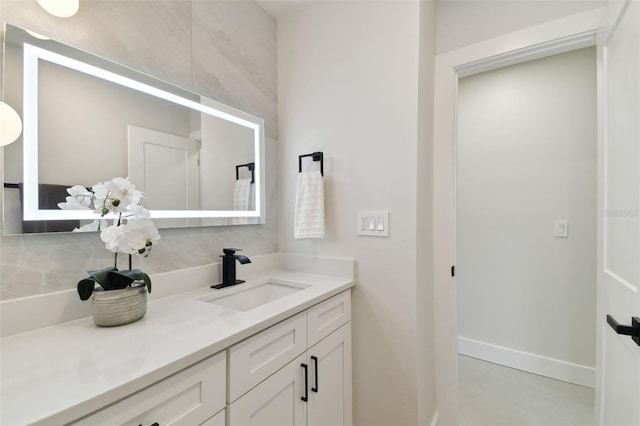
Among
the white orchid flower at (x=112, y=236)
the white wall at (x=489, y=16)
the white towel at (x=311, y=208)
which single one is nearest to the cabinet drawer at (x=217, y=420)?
the white orchid flower at (x=112, y=236)

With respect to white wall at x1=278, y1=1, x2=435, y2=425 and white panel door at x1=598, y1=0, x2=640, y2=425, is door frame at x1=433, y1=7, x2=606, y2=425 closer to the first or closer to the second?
white wall at x1=278, y1=1, x2=435, y2=425

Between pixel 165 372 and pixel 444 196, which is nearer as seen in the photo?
pixel 165 372

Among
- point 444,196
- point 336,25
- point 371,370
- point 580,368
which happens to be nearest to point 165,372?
point 371,370

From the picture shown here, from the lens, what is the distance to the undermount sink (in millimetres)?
1302

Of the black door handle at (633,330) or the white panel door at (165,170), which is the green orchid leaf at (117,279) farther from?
the black door handle at (633,330)

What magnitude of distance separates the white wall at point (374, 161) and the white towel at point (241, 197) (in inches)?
15.5

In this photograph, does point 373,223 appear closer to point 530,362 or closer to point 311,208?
point 311,208

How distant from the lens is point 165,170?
47.8 inches

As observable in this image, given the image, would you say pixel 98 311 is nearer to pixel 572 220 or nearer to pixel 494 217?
pixel 494 217

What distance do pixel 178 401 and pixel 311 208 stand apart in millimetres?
1046

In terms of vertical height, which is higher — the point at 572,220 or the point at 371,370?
the point at 572,220

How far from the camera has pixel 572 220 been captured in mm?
2045

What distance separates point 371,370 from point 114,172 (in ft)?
4.93

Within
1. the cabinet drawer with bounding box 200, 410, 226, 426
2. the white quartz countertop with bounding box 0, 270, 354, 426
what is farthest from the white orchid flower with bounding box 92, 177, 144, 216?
the cabinet drawer with bounding box 200, 410, 226, 426
